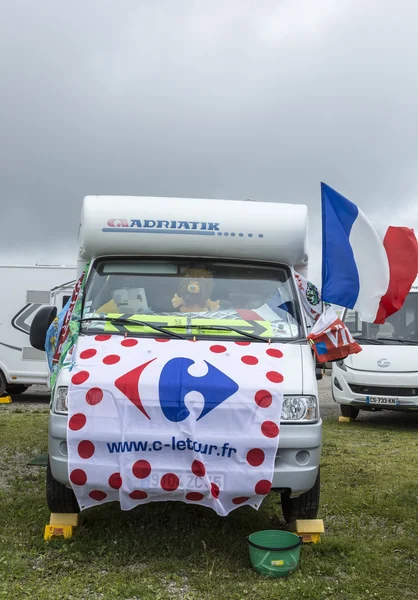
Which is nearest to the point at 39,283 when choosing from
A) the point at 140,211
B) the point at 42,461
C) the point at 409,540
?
the point at 42,461

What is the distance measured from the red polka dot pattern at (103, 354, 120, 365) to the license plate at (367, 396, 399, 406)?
7246 mm

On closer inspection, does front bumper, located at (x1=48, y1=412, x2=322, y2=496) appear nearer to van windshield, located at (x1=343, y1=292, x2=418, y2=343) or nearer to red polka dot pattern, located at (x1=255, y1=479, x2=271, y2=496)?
red polka dot pattern, located at (x1=255, y1=479, x2=271, y2=496)

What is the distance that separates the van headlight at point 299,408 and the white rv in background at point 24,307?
981 cm

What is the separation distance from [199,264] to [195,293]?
15.4 inches

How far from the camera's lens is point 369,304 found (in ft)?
18.7

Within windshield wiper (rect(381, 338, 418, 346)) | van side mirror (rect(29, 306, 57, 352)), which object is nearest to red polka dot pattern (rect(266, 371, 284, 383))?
van side mirror (rect(29, 306, 57, 352))

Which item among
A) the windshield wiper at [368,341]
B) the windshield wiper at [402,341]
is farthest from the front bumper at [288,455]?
the windshield wiper at [402,341]

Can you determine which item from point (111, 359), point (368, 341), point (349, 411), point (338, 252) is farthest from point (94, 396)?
point (349, 411)

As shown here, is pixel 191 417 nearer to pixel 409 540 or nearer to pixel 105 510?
pixel 105 510

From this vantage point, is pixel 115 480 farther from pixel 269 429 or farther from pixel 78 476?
pixel 269 429

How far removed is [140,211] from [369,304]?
7.21 ft

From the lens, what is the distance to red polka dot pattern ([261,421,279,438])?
438 centimetres

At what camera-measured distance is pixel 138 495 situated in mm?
4379

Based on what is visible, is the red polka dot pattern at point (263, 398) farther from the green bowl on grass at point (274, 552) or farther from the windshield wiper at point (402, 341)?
the windshield wiper at point (402, 341)
